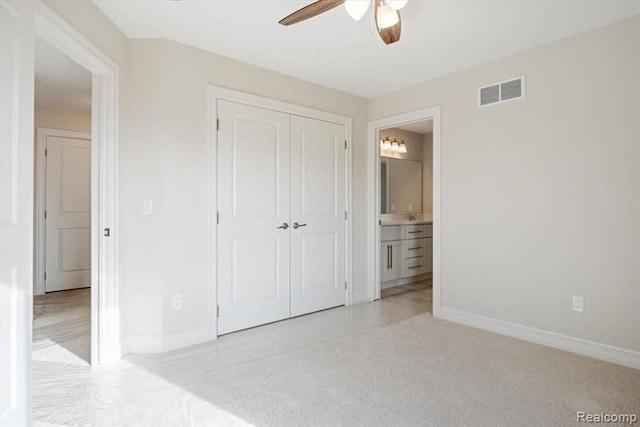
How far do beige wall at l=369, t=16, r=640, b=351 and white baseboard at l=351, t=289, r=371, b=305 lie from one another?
3.30ft

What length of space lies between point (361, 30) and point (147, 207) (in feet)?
6.66

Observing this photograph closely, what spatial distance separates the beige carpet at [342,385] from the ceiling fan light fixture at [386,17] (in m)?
2.01

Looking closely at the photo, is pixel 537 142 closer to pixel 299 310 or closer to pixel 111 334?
pixel 299 310

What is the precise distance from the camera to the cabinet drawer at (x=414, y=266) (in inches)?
202

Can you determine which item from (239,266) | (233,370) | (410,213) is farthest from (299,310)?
(410,213)

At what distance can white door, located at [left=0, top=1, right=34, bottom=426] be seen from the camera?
4.66ft

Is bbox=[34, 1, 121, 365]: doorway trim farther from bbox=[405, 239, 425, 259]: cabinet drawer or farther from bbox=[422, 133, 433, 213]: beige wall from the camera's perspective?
bbox=[422, 133, 433, 213]: beige wall

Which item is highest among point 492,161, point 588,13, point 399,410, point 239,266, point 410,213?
point 588,13

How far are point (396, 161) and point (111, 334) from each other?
4.39 m

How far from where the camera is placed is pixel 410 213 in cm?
586

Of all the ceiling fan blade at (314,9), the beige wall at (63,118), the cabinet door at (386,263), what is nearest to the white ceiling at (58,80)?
the beige wall at (63,118)

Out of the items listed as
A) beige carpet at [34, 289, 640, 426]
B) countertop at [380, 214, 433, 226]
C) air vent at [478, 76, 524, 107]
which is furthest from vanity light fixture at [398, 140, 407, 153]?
beige carpet at [34, 289, 640, 426]

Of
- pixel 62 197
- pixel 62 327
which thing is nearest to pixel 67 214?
pixel 62 197

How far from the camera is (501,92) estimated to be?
10.3ft
